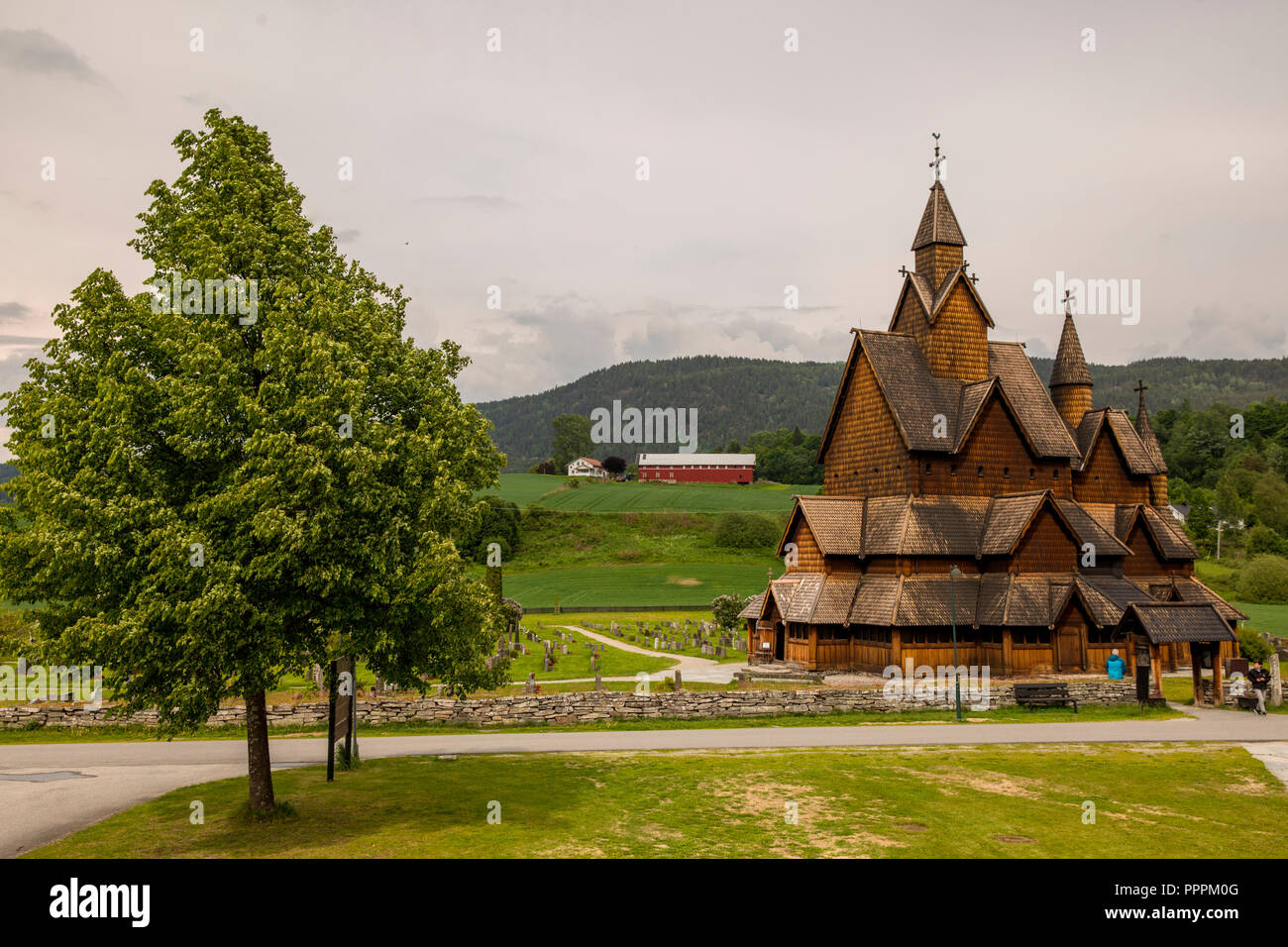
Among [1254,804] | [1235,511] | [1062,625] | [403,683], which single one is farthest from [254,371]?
[1235,511]

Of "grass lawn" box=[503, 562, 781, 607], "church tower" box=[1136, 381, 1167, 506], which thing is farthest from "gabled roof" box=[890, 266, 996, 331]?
"grass lawn" box=[503, 562, 781, 607]

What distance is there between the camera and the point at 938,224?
155 feet

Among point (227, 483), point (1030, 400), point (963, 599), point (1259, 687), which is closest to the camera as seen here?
point (227, 483)

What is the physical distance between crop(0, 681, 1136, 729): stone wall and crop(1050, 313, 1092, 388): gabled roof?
91.8 ft

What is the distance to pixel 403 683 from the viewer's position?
17828mm

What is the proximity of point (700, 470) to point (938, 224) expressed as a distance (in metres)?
135

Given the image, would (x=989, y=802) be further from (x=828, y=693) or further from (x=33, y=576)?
(x=33, y=576)

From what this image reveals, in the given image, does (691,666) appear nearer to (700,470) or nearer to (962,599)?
(962,599)

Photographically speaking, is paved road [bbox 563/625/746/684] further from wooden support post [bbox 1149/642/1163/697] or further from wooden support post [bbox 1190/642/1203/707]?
wooden support post [bbox 1190/642/1203/707]

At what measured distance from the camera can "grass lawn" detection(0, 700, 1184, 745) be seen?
2744cm

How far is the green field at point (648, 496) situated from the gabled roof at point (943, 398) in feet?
250

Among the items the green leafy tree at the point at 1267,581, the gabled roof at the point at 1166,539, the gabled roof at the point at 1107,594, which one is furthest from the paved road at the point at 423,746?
the green leafy tree at the point at 1267,581

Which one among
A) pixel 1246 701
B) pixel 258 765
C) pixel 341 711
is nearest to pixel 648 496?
pixel 1246 701

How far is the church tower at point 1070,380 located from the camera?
5091cm
